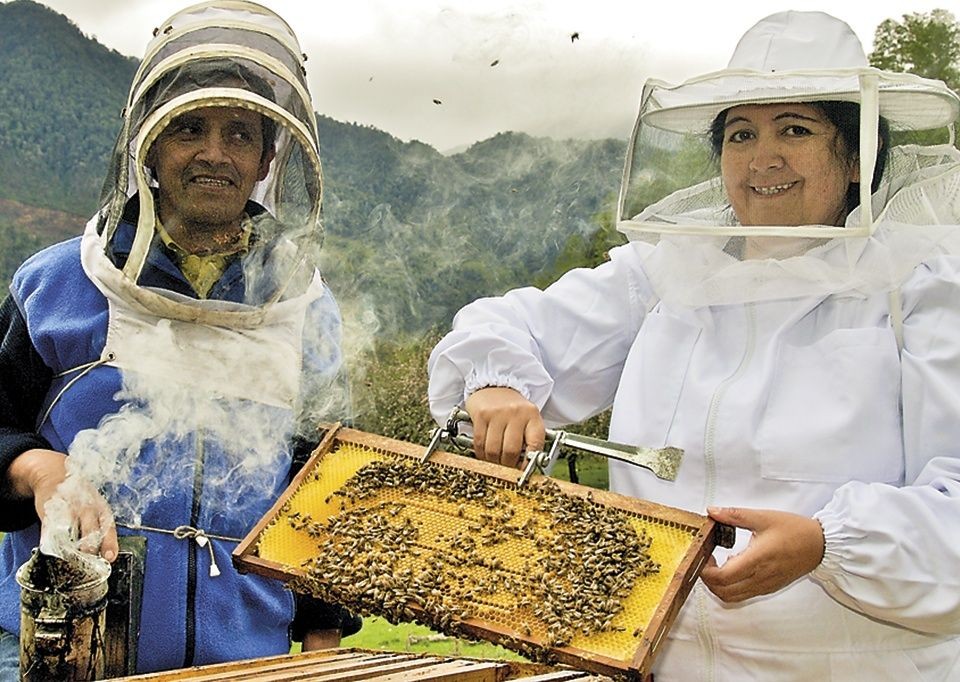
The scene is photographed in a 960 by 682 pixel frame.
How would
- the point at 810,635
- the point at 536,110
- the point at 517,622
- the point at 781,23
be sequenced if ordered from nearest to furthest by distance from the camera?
the point at 517,622 < the point at 810,635 < the point at 781,23 < the point at 536,110

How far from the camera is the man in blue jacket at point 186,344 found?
2.87 m

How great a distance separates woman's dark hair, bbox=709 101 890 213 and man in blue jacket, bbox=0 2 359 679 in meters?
1.70

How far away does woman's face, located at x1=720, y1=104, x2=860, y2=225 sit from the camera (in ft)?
8.95

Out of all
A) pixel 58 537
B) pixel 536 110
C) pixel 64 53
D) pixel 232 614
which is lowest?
pixel 232 614

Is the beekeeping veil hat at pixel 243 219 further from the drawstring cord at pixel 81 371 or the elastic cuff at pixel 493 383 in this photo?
the elastic cuff at pixel 493 383

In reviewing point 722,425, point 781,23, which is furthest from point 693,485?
point 781,23

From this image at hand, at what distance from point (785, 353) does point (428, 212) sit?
172 cm

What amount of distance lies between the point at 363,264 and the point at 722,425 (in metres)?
1.67

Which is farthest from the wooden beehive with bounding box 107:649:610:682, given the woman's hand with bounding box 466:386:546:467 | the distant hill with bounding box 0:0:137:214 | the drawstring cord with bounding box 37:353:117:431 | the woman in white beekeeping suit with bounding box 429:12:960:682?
the distant hill with bounding box 0:0:137:214

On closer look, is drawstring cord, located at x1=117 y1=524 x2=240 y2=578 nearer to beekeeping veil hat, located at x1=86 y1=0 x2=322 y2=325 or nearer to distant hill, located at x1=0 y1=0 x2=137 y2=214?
beekeeping veil hat, located at x1=86 y1=0 x2=322 y2=325

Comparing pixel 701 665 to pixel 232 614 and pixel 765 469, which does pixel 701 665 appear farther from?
pixel 232 614

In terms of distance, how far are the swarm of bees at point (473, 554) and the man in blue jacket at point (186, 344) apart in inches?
18.4

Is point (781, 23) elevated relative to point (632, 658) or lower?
elevated

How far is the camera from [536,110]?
3609 millimetres
